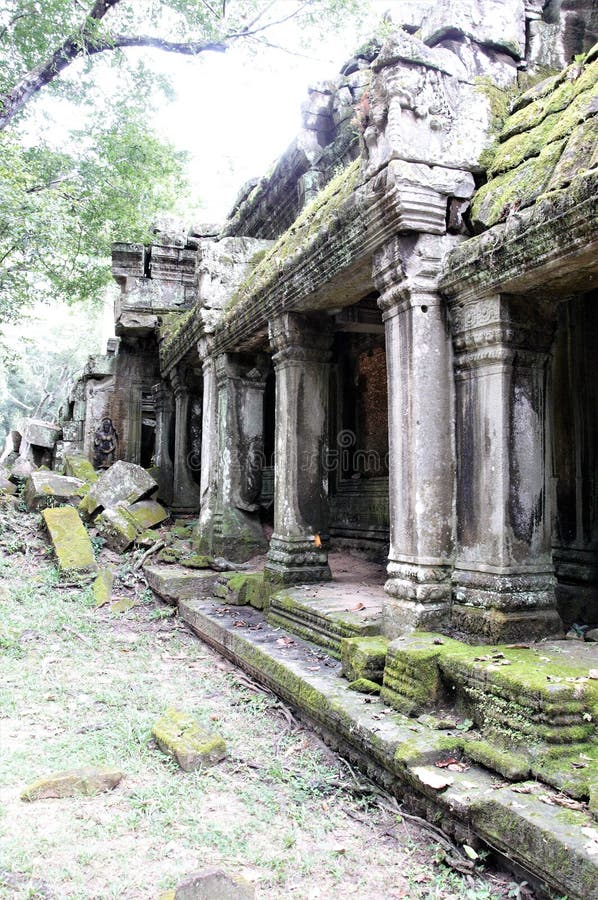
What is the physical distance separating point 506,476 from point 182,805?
2423 millimetres

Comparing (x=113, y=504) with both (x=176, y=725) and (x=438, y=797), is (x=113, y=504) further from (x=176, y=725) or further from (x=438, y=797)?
(x=438, y=797)

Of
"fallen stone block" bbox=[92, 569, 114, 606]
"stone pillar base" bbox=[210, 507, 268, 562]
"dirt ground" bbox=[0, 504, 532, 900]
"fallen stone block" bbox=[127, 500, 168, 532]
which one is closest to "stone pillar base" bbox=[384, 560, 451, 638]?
"dirt ground" bbox=[0, 504, 532, 900]

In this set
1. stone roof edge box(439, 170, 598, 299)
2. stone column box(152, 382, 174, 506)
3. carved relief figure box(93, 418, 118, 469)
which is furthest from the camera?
carved relief figure box(93, 418, 118, 469)

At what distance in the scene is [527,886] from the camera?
2471 millimetres

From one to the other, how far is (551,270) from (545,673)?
6.58 ft

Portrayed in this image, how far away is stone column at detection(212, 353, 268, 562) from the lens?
25.9ft

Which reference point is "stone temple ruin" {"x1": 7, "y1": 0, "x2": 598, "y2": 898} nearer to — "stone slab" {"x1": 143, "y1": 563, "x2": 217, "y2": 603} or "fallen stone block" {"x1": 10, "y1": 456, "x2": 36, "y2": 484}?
"stone slab" {"x1": 143, "y1": 563, "x2": 217, "y2": 603}

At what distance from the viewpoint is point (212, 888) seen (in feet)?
7.44

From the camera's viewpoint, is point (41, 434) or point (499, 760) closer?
point (499, 760)

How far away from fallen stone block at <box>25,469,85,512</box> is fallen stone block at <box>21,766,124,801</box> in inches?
280

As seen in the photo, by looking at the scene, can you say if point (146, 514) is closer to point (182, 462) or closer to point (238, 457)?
point (182, 462)

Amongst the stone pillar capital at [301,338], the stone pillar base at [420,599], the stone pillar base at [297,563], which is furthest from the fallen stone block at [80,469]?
the stone pillar base at [420,599]

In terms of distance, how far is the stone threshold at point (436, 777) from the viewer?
2.29 meters

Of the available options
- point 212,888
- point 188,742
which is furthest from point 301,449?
point 212,888
